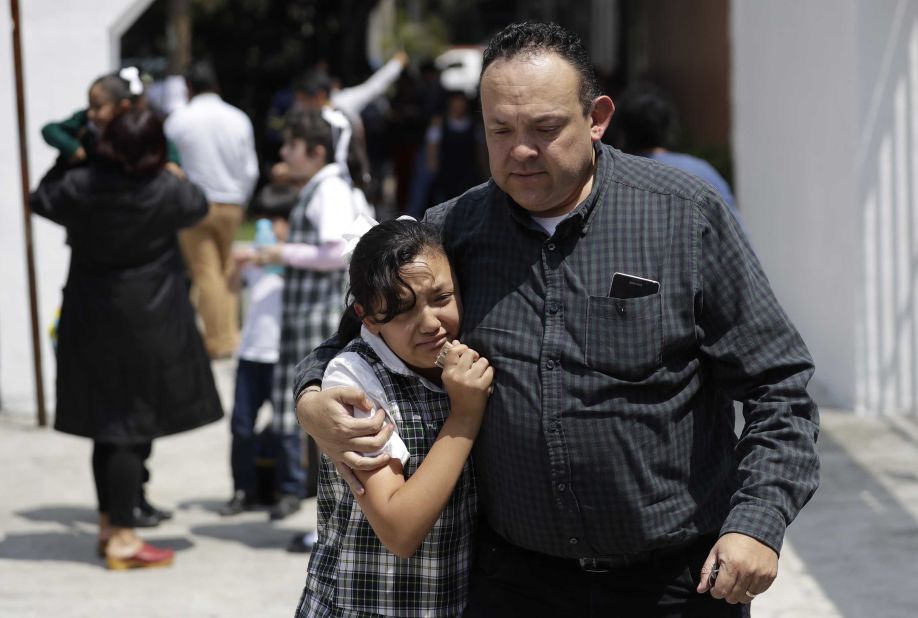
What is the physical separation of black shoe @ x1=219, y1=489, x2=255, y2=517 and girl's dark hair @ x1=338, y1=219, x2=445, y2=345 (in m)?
3.73

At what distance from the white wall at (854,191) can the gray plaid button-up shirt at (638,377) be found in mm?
4908

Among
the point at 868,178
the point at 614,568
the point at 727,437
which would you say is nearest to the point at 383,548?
the point at 614,568

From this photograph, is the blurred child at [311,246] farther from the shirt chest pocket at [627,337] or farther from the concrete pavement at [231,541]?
the shirt chest pocket at [627,337]

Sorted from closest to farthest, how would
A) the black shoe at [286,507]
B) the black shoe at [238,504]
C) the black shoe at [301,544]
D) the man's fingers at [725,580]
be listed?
1. the man's fingers at [725,580]
2. the black shoe at [301,544]
3. the black shoe at [286,507]
4. the black shoe at [238,504]

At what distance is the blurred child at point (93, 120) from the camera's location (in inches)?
219

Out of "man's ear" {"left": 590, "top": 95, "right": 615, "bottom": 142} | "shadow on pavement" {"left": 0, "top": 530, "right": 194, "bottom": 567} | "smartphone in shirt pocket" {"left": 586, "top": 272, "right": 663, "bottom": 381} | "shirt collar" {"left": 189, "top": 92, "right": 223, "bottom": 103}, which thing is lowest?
"shadow on pavement" {"left": 0, "top": 530, "right": 194, "bottom": 567}

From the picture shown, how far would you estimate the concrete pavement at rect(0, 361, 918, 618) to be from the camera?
5074 mm

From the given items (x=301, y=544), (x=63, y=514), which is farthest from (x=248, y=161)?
(x=301, y=544)

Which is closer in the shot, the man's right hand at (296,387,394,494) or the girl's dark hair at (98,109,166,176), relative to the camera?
the man's right hand at (296,387,394,494)

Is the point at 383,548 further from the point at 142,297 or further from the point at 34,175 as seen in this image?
the point at 34,175

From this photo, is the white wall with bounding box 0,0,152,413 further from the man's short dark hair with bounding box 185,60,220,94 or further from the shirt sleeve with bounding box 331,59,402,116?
the shirt sleeve with bounding box 331,59,402,116

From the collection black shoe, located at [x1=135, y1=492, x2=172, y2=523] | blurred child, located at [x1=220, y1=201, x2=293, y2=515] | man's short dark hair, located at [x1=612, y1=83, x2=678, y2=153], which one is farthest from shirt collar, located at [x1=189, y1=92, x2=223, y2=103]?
man's short dark hair, located at [x1=612, y1=83, x2=678, y2=153]

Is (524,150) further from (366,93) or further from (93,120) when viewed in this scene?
(366,93)

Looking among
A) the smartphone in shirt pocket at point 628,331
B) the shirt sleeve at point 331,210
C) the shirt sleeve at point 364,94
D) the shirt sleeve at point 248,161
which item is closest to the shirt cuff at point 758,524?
the smartphone in shirt pocket at point 628,331
